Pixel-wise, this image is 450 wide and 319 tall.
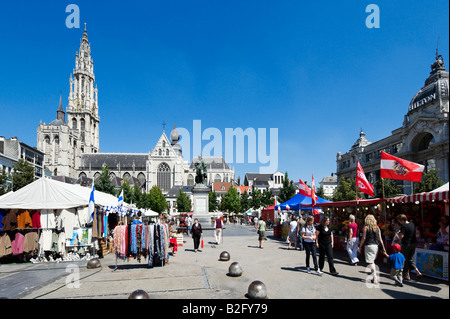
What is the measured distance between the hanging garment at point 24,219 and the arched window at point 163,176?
8174 cm

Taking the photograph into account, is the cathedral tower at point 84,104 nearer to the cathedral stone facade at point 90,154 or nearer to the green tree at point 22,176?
the cathedral stone facade at point 90,154

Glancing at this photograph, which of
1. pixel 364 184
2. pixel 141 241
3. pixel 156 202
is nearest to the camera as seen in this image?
pixel 141 241

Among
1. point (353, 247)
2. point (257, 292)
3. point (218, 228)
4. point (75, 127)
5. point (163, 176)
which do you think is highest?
point (75, 127)

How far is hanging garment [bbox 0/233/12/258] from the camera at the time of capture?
10.9 metres

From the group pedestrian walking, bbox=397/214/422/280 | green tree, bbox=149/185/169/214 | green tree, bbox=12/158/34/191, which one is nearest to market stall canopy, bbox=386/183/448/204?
pedestrian walking, bbox=397/214/422/280

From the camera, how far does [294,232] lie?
50.2 ft

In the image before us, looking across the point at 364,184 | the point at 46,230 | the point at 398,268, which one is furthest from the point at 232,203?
the point at 398,268

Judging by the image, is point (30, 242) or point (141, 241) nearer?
point (141, 241)

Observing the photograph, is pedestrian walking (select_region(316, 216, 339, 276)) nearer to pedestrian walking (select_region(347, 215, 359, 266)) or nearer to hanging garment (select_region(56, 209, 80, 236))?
pedestrian walking (select_region(347, 215, 359, 266))

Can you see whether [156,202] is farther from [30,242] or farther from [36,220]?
[30,242]

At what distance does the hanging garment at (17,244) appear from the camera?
1116 cm

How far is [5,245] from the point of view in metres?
11.0

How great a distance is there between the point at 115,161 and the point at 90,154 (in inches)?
391
